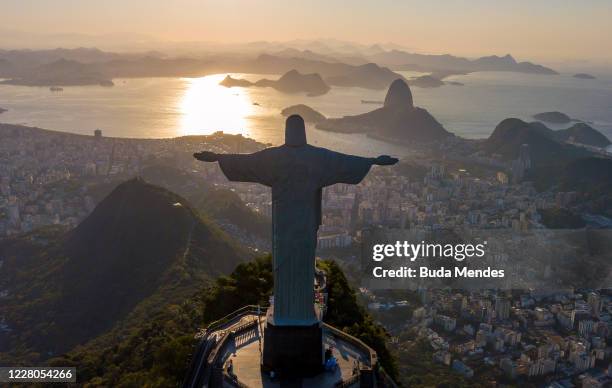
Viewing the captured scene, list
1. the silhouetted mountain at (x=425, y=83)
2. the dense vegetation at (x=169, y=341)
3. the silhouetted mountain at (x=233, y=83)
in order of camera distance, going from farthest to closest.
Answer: the silhouetted mountain at (x=425, y=83) → the silhouetted mountain at (x=233, y=83) → the dense vegetation at (x=169, y=341)

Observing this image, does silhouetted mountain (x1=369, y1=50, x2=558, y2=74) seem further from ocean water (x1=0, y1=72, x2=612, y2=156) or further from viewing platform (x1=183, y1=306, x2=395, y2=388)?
viewing platform (x1=183, y1=306, x2=395, y2=388)

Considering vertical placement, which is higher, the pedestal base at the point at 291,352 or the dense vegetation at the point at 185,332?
the pedestal base at the point at 291,352

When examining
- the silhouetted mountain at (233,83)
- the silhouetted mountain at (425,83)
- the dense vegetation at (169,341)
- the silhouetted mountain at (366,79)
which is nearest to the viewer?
Answer: the dense vegetation at (169,341)

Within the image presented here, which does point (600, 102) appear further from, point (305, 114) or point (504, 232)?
point (504, 232)

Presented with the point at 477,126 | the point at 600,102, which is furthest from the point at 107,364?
the point at 600,102

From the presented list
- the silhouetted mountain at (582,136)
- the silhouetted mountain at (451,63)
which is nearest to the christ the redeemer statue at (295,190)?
the silhouetted mountain at (582,136)

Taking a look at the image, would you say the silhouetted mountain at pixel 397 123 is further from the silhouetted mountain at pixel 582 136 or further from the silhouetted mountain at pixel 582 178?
the silhouetted mountain at pixel 582 178
